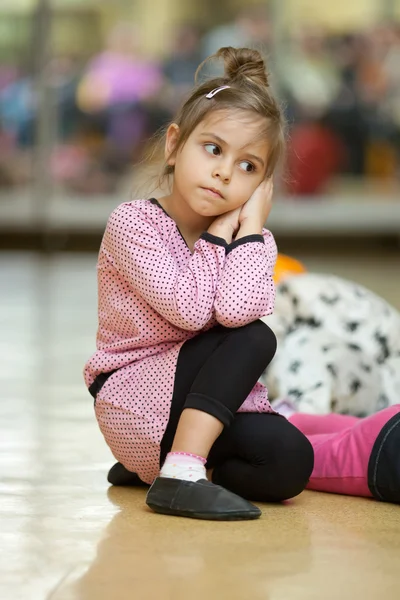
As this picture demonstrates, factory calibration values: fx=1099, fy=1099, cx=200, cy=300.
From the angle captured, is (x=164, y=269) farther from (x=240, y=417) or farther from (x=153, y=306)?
(x=240, y=417)

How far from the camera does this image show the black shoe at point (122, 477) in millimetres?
1770

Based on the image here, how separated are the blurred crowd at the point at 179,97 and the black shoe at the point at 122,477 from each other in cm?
546

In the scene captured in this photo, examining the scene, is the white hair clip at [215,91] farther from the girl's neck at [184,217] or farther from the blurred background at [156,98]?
the blurred background at [156,98]

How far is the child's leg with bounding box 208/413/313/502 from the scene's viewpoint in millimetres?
1633

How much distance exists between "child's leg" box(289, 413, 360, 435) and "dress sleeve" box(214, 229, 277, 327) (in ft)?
1.33

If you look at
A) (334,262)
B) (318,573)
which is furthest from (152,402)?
(334,262)

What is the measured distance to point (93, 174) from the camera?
7168 millimetres

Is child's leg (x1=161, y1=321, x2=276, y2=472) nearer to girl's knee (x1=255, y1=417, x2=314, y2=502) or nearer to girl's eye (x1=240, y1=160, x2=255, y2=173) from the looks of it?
girl's knee (x1=255, y1=417, x2=314, y2=502)

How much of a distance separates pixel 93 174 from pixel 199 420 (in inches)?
225

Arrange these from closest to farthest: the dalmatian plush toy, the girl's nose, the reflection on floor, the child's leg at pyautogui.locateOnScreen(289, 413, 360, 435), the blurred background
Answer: the reflection on floor → the girl's nose → the child's leg at pyautogui.locateOnScreen(289, 413, 360, 435) → the dalmatian plush toy → the blurred background

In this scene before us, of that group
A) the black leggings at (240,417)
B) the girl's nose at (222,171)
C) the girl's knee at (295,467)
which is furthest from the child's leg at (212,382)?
the girl's nose at (222,171)

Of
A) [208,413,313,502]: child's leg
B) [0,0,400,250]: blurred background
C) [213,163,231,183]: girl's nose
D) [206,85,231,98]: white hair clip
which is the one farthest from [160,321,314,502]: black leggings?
[0,0,400,250]: blurred background

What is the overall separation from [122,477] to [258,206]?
49 cm

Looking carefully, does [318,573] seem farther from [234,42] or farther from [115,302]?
[234,42]
